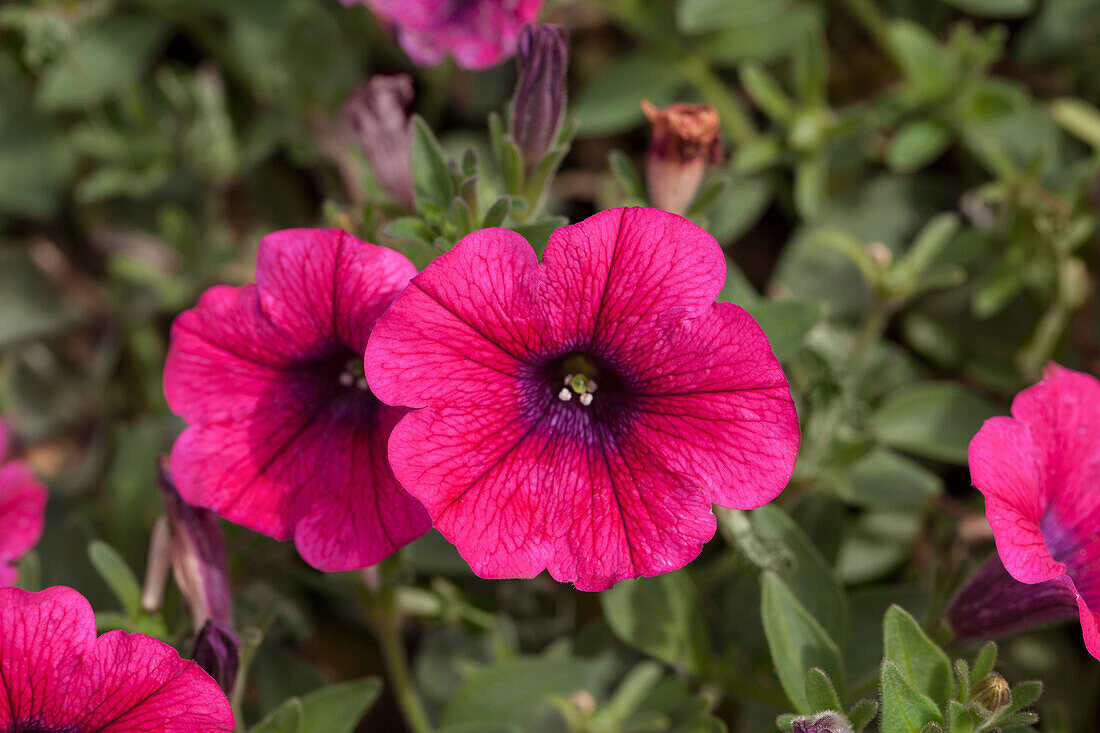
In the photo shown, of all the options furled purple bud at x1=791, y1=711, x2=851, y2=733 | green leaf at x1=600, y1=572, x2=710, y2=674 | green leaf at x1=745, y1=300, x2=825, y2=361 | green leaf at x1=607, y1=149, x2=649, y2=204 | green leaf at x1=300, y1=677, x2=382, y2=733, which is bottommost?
green leaf at x1=600, y1=572, x2=710, y2=674

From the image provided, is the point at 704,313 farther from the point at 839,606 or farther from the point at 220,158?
the point at 220,158

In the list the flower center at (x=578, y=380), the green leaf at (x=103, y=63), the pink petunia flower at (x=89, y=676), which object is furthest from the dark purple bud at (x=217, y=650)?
the green leaf at (x=103, y=63)

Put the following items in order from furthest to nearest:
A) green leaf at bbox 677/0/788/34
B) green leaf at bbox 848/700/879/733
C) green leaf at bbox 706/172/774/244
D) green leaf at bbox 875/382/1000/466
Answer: green leaf at bbox 706/172/774/244, green leaf at bbox 677/0/788/34, green leaf at bbox 875/382/1000/466, green leaf at bbox 848/700/879/733

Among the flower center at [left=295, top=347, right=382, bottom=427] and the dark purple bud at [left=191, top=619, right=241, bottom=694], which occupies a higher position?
the flower center at [left=295, top=347, right=382, bottom=427]

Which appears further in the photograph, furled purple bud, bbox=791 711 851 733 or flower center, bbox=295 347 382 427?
flower center, bbox=295 347 382 427

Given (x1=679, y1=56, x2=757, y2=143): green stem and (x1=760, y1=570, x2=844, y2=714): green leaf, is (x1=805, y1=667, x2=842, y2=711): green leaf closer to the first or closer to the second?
(x1=760, y1=570, x2=844, y2=714): green leaf

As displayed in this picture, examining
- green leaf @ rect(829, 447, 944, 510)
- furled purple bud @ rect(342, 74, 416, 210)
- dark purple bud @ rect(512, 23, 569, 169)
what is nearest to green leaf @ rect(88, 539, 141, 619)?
furled purple bud @ rect(342, 74, 416, 210)

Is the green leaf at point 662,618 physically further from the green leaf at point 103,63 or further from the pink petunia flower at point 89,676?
the green leaf at point 103,63
